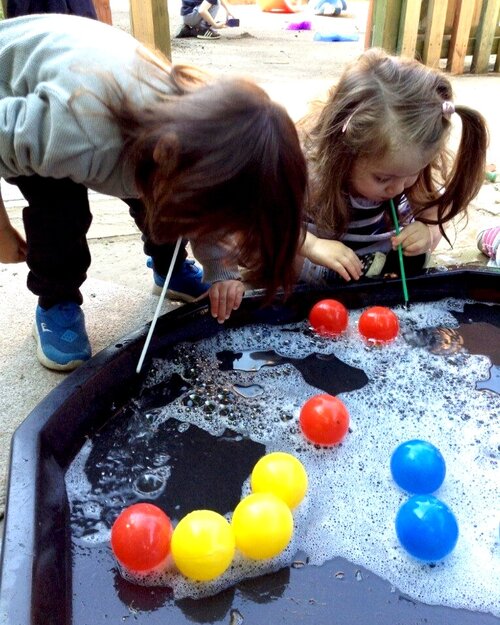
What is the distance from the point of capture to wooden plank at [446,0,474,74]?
3.97 meters

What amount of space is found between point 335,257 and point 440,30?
10.4 ft

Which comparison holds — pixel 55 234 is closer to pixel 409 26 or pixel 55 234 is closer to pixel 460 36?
pixel 409 26

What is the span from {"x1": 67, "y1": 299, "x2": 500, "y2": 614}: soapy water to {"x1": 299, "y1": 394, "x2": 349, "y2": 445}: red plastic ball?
23mm

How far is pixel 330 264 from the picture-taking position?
139 centimetres

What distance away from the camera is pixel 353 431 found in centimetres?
112

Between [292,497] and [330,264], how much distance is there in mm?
601

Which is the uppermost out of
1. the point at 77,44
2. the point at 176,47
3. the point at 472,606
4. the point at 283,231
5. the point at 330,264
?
the point at 77,44

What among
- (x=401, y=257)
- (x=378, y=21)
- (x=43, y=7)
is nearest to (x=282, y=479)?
(x=401, y=257)

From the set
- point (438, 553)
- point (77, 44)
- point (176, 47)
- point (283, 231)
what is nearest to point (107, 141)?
point (77, 44)

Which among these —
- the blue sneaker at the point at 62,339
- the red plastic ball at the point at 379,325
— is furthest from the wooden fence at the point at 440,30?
the blue sneaker at the point at 62,339

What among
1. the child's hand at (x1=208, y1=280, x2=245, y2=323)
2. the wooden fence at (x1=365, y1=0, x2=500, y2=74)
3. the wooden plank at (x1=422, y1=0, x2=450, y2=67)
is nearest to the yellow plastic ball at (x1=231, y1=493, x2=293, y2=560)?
the child's hand at (x1=208, y1=280, x2=245, y2=323)

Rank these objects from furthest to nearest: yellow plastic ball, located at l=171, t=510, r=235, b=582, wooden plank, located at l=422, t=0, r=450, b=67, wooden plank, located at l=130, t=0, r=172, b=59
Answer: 1. wooden plank, located at l=422, t=0, r=450, b=67
2. wooden plank, located at l=130, t=0, r=172, b=59
3. yellow plastic ball, located at l=171, t=510, r=235, b=582

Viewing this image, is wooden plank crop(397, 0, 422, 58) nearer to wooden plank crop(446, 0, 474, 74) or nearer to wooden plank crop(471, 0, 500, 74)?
wooden plank crop(446, 0, 474, 74)

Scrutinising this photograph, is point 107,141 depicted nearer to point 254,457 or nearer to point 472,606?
point 254,457
